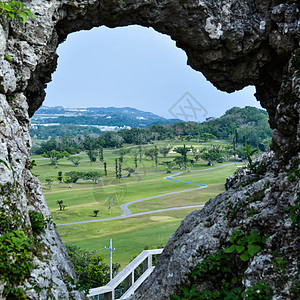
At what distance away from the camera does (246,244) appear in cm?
714

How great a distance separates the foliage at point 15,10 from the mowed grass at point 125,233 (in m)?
26.3

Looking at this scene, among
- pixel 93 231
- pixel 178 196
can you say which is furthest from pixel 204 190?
pixel 93 231

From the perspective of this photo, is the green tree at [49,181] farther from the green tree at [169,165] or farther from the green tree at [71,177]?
the green tree at [169,165]

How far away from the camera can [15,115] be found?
8.55 metres

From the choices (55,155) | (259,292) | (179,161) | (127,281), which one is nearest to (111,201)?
(179,161)

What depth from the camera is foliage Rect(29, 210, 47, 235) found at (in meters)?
8.09

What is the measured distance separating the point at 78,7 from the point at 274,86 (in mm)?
6972

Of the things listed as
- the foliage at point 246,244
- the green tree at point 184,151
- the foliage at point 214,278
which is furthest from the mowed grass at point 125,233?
the foliage at point 246,244

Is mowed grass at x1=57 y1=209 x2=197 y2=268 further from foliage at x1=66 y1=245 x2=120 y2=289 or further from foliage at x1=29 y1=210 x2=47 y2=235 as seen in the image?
foliage at x1=29 y1=210 x2=47 y2=235

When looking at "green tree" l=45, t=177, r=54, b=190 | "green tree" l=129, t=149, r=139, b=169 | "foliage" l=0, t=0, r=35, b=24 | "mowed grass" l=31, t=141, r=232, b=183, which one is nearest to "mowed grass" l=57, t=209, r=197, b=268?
"green tree" l=45, t=177, r=54, b=190

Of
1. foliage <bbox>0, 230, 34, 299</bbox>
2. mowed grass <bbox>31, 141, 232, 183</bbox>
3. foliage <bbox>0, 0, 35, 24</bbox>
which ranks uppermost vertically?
foliage <bbox>0, 0, 35, 24</bbox>

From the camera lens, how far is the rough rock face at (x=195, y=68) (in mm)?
7172

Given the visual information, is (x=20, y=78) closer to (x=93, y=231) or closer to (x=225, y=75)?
(x=225, y=75)

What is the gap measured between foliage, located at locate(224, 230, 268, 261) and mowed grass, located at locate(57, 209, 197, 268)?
25074mm
